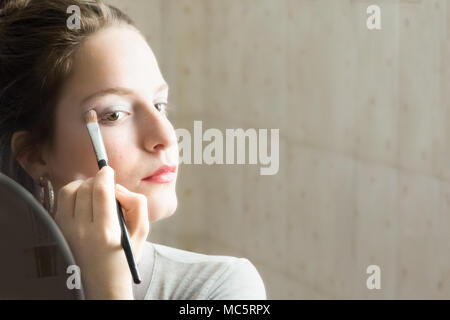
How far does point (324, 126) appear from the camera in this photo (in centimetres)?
114

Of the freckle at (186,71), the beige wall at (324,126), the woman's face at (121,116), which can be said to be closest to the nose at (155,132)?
the woman's face at (121,116)

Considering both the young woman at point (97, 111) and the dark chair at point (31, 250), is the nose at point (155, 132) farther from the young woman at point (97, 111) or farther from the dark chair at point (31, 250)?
the dark chair at point (31, 250)

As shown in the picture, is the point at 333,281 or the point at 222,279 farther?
the point at 333,281

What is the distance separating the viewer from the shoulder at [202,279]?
62cm

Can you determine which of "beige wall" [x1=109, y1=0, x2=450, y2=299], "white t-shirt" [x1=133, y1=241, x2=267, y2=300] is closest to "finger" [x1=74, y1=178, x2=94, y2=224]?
"white t-shirt" [x1=133, y1=241, x2=267, y2=300]

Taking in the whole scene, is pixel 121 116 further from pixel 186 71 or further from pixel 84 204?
pixel 186 71

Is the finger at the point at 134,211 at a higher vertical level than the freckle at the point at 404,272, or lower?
higher

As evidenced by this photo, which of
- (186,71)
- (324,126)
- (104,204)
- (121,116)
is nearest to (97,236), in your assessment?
(104,204)

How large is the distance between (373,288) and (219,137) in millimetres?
361

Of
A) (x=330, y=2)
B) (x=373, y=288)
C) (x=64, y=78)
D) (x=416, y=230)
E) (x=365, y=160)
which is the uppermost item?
(x=330, y=2)

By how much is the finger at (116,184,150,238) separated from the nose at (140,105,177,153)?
0.20 feet
